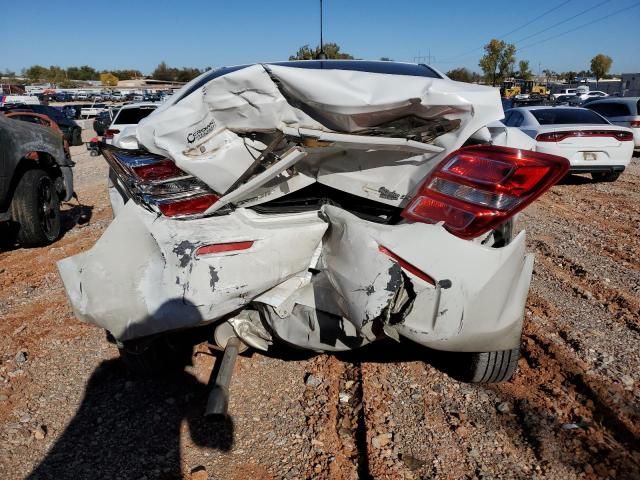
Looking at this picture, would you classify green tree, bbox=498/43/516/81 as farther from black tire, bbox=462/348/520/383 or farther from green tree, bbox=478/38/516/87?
black tire, bbox=462/348/520/383

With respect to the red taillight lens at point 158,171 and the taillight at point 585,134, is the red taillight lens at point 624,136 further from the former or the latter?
the red taillight lens at point 158,171

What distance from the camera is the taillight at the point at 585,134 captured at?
911 centimetres

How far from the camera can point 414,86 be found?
2.09 meters

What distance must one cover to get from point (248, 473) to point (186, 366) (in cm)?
103

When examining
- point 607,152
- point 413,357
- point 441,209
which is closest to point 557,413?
point 413,357

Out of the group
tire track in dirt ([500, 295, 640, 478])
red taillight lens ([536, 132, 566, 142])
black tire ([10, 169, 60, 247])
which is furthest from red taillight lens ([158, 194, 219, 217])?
red taillight lens ([536, 132, 566, 142])

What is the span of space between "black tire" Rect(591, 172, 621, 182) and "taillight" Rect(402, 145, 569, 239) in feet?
28.9

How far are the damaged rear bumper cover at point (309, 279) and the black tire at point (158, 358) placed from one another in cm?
56

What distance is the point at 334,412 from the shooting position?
2.69 meters

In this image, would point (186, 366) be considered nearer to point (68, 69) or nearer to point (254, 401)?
point (254, 401)

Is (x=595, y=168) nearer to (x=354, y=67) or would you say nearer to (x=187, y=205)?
(x=354, y=67)

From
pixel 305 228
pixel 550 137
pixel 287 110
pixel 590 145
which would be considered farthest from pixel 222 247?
pixel 590 145

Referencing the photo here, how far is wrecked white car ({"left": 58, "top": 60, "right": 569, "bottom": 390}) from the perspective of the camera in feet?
6.61

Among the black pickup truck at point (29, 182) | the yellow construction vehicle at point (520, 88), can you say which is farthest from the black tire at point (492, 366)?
the yellow construction vehicle at point (520, 88)
